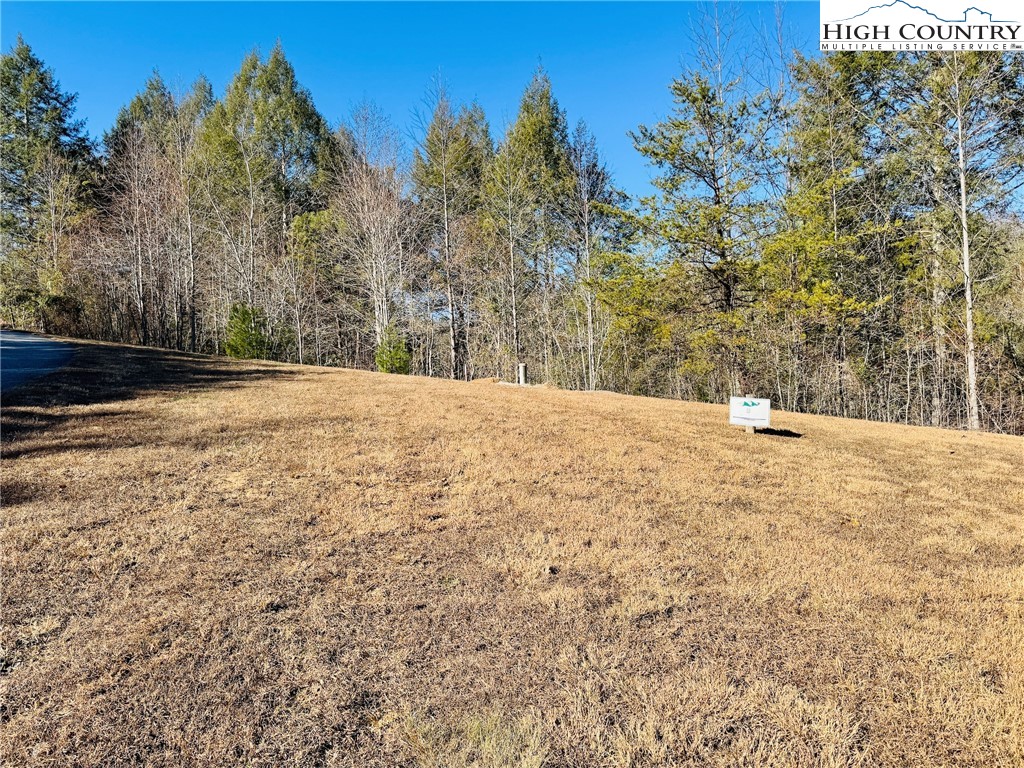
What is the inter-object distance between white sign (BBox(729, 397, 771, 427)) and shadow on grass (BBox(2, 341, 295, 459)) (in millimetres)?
7302

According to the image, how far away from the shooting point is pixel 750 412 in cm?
675

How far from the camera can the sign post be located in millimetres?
6645

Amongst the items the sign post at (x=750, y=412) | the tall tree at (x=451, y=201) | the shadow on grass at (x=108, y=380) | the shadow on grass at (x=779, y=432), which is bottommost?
the shadow on grass at (x=779, y=432)

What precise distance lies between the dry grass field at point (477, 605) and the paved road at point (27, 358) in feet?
6.01

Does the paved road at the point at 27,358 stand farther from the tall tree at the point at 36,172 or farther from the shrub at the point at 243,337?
the tall tree at the point at 36,172

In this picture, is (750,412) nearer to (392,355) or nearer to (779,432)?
(779,432)

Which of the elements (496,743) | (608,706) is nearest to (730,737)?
(608,706)

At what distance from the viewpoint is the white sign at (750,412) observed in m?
6.64

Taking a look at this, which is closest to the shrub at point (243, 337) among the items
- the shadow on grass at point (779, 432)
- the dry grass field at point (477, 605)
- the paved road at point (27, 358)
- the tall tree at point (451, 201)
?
the paved road at point (27, 358)

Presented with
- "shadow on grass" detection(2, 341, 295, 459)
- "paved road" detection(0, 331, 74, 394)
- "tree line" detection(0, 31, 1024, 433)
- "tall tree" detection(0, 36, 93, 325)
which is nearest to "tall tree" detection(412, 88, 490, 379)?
"tree line" detection(0, 31, 1024, 433)

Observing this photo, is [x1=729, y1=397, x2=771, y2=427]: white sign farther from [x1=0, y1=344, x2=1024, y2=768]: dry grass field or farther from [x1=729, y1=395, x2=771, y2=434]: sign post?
[x1=0, y1=344, x2=1024, y2=768]: dry grass field

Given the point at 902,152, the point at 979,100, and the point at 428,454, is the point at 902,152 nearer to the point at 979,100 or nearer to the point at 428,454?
the point at 979,100

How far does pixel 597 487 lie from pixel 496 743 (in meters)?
2.74

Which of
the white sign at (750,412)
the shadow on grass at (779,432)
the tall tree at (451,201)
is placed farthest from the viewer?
the tall tree at (451,201)
